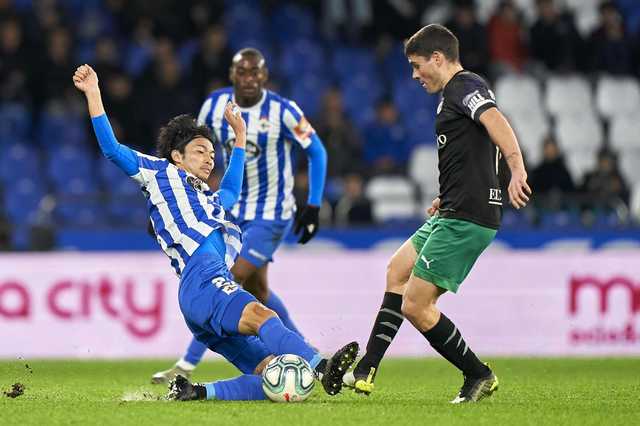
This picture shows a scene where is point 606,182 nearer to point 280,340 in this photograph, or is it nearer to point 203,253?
point 203,253

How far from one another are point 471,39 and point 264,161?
7.80m

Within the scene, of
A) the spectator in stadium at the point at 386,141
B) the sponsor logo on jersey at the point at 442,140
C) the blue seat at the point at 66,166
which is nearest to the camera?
the sponsor logo on jersey at the point at 442,140

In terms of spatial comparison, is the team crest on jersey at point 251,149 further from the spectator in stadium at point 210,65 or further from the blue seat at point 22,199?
the spectator in stadium at point 210,65

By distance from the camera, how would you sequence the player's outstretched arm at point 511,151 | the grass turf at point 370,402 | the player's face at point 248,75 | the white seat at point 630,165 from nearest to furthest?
1. the grass turf at point 370,402
2. the player's outstretched arm at point 511,151
3. the player's face at point 248,75
4. the white seat at point 630,165

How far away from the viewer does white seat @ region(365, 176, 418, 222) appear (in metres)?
14.7

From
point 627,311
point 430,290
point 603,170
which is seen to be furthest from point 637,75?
point 430,290

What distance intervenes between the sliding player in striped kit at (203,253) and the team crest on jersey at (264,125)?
5.38ft

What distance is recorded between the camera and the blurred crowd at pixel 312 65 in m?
15.2

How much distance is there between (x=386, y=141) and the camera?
15875 mm

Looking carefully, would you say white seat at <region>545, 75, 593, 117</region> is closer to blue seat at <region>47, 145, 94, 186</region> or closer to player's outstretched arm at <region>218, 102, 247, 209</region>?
blue seat at <region>47, 145, 94, 186</region>

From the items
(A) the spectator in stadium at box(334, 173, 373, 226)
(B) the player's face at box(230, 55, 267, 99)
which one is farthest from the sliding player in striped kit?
(A) the spectator in stadium at box(334, 173, 373, 226)

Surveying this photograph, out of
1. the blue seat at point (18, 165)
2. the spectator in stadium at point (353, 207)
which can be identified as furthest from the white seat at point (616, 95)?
the blue seat at point (18, 165)

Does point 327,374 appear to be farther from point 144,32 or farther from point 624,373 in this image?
point 144,32

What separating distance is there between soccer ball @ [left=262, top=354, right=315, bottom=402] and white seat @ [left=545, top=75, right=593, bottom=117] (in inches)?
431
